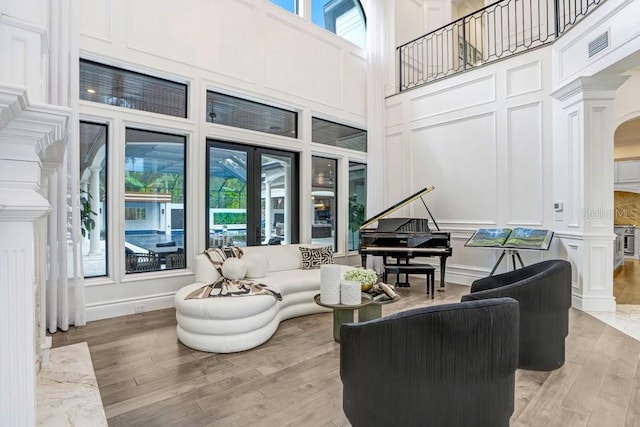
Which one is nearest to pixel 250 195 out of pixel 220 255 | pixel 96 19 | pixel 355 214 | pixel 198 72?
pixel 220 255

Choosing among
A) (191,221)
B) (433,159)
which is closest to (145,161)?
(191,221)

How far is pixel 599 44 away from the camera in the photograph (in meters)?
3.81

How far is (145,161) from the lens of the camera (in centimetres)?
433

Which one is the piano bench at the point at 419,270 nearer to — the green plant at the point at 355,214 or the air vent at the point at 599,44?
the green plant at the point at 355,214

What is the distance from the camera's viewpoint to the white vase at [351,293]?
116 inches

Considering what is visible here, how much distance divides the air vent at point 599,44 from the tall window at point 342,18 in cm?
408

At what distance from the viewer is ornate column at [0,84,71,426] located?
1273 millimetres

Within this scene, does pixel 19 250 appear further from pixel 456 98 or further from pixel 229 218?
pixel 456 98

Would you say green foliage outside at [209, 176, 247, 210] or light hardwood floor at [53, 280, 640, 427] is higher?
green foliage outside at [209, 176, 247, 210]

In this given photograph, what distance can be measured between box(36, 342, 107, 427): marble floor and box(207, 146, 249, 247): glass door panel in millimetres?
2492

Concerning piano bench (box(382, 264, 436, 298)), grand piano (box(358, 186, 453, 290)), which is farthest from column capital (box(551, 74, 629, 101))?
piano bench (box(382, 264, 436, 298))

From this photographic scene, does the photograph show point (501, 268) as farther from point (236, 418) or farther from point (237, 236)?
point (236, 418)

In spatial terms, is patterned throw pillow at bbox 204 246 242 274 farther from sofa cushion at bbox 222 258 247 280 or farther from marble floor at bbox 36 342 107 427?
marble floor at bbox 36 342 107 427

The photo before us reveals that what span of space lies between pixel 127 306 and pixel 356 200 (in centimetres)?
439
